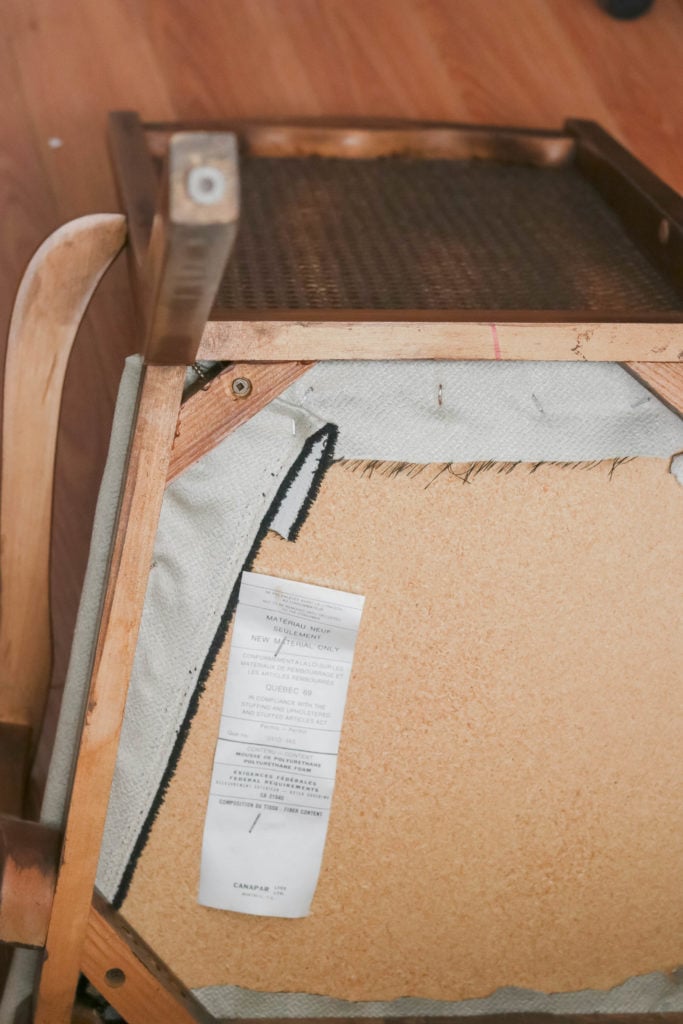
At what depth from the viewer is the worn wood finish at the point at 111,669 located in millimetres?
916

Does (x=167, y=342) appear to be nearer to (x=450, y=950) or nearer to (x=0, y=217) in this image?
(x=450, y=950)

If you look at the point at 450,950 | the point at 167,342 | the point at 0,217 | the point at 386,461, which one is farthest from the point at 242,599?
the point at 0,217

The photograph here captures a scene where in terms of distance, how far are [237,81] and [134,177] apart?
0.48 meters

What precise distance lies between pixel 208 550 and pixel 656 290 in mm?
596

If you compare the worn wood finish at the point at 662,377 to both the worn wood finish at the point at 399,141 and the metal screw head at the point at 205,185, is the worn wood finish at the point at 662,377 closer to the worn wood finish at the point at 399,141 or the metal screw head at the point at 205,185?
the metal screw head at the point at 205,185

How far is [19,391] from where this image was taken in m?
1.14

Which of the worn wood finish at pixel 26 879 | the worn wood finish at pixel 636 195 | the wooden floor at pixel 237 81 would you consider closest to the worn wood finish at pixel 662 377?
the worn wood finish at pixel 636 195

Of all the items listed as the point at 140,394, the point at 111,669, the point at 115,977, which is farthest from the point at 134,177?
the point at 115,977

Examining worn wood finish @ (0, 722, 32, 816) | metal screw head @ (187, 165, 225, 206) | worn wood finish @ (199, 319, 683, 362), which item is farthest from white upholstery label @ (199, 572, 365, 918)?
metal screw head @ (187, 165, 225, 206)

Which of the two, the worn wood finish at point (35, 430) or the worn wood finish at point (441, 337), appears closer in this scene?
the worn wood finish at point (441, 337)

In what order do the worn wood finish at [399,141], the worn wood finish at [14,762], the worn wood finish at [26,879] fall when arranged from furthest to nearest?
the worn wood finish at [399,141] → the worn wood finish at [14,762] → the worn wood finish at [26,879]

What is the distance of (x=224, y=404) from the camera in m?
0.93

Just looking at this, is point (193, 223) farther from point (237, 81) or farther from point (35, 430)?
point (237, 81)

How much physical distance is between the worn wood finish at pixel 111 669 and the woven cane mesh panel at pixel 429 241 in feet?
0.60
